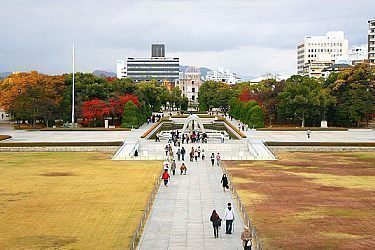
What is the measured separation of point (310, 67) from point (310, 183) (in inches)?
5397

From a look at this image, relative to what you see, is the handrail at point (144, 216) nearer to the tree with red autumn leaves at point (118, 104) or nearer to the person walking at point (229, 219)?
the person walking at point (229, 219)

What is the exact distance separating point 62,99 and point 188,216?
191ft

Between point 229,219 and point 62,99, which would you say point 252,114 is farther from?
point 229,219

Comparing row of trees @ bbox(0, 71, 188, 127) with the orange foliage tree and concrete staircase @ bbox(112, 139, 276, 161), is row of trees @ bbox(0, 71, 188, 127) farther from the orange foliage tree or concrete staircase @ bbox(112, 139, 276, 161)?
concrete staircase @ bbox(112, 139, 276, 161)

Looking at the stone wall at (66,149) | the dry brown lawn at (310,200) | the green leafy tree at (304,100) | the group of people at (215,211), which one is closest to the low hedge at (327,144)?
the dry brown lawn at (310,200)

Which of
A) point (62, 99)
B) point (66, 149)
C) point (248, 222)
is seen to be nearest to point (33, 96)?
point (62, 99)

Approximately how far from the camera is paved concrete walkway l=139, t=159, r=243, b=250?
18.9 m

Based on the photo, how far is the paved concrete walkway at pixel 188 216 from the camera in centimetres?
1889

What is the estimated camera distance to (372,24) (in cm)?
11938

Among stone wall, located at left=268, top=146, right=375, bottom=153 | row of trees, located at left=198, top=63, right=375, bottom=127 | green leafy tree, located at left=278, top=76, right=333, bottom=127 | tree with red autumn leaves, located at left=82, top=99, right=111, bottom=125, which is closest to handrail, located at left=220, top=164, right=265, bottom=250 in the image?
stone wall, located at left=268, top=146, right=375, bottom=153

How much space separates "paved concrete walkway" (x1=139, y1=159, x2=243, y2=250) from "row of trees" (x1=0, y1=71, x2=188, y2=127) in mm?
43148

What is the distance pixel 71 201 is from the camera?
2650 cm

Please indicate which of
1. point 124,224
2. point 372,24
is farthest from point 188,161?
point 372,24

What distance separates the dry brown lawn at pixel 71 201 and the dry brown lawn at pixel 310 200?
5592 mm
